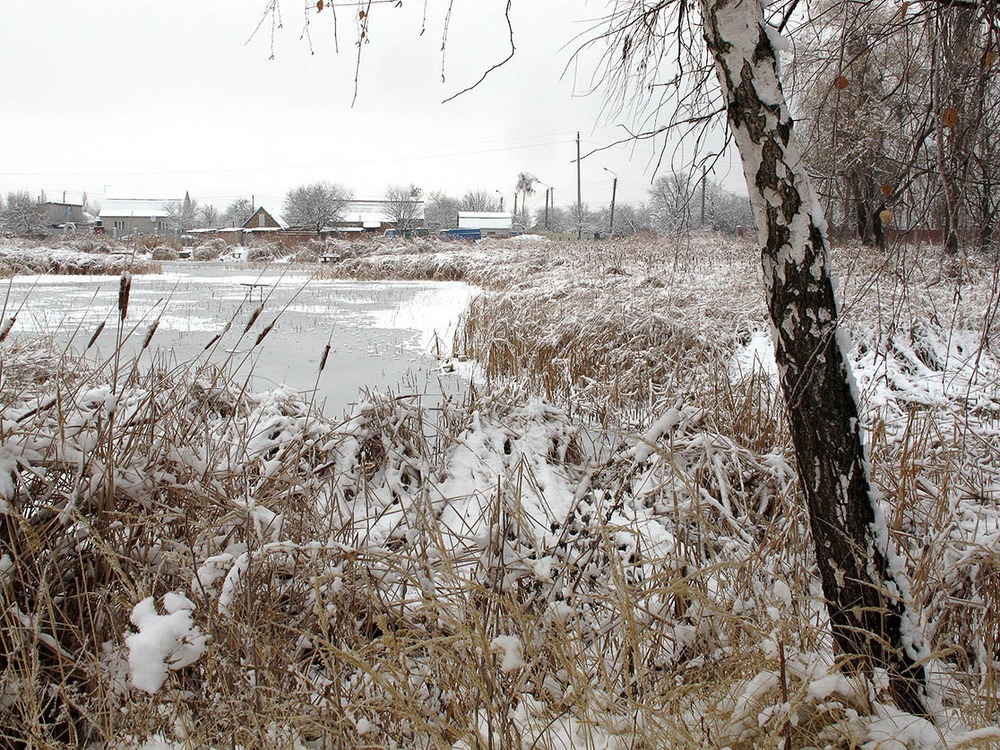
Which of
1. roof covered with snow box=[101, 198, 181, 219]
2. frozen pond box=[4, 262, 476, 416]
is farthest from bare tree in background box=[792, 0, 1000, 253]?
roof covered with snow box=[101, 198, 181, 219]

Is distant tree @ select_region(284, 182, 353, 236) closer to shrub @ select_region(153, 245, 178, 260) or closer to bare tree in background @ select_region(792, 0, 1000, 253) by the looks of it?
shrub @ select_region(153, 245, 178, 260)

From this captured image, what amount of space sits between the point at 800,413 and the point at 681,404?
2470 mm

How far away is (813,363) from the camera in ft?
5.11

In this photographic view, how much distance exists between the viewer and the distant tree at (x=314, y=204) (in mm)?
50544

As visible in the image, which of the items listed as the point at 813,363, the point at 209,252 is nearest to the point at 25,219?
the point at 209,252

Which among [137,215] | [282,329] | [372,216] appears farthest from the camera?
[137,215]

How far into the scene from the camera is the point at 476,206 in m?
87.1

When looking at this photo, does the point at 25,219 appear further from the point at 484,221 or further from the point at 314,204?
the point at 484,221

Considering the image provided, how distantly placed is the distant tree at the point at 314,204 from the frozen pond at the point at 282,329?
35.9 metres

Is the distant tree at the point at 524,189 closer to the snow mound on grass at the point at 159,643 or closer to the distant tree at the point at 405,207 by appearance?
the distant tree at the point at 405,207

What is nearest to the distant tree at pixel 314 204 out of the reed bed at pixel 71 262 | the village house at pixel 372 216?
the village house at pixel 372 216

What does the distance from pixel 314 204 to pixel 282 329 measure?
156 ft

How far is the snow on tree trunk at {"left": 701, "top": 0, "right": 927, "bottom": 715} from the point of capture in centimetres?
152

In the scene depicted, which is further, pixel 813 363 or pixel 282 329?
pixel 282 329
